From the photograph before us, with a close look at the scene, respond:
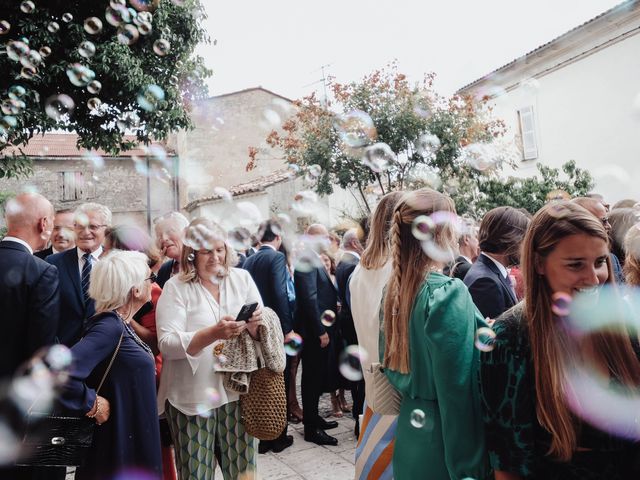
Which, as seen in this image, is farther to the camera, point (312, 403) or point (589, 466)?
point (312, 403)

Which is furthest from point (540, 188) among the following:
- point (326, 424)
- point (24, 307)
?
point (24, 307)

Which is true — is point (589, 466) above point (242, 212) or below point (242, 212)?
below

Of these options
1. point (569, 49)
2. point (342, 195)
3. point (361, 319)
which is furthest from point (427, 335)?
point (342, 195)

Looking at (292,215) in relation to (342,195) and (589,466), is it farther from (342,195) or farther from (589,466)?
(589,466)

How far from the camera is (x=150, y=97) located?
835 centimetres

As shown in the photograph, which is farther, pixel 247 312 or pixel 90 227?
pixel 90 227

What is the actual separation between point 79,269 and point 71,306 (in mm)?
276

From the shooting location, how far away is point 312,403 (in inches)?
184

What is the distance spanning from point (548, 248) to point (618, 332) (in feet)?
1.02

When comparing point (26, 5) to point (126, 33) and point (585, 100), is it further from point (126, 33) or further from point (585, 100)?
point (585, 100)

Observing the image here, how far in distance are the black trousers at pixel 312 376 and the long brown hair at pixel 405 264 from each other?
2719mm

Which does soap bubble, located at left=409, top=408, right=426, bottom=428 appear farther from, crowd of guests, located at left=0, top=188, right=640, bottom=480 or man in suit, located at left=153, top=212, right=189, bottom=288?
man in suit, located at left=153, top=212, right=189, bottom=288

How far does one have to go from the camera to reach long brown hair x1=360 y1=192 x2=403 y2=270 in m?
2.54

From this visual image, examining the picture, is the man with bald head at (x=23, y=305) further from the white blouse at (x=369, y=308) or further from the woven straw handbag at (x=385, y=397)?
the woven straw handbag at (x=385, y=397)
